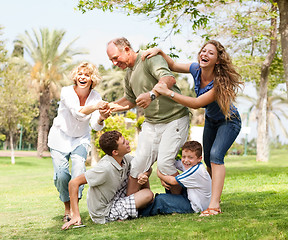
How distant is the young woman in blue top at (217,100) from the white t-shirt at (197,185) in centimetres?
18

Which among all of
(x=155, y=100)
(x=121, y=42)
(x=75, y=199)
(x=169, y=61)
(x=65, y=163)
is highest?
(x=121, y=42)

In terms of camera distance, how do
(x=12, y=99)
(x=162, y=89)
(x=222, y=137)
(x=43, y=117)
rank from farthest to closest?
(x=43, y=117)
(x=12, y=99)
(x=222, y=137)
(x=162, y=89)

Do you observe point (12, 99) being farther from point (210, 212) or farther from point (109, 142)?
point (210, 212)

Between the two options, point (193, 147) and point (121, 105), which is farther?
point (121, 105)

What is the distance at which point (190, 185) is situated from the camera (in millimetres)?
5191

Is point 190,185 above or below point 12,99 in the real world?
below

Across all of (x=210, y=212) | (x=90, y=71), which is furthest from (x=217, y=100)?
(x=90, y=71)

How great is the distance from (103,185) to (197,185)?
1.15 metres

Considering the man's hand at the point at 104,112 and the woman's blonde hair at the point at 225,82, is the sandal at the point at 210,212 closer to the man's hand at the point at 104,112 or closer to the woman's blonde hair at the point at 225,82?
the woman's blonde hair at the point at 225,82

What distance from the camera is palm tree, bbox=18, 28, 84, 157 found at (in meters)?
34.9

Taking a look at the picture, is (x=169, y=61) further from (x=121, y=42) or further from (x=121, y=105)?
(x=121, y=105)

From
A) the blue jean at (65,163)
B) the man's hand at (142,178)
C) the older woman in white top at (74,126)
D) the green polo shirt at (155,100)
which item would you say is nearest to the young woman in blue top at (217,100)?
the green polo shirt at (155,100)

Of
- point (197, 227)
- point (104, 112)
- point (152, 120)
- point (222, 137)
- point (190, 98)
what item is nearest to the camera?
point (197, 227)

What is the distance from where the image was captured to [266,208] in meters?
5.43
